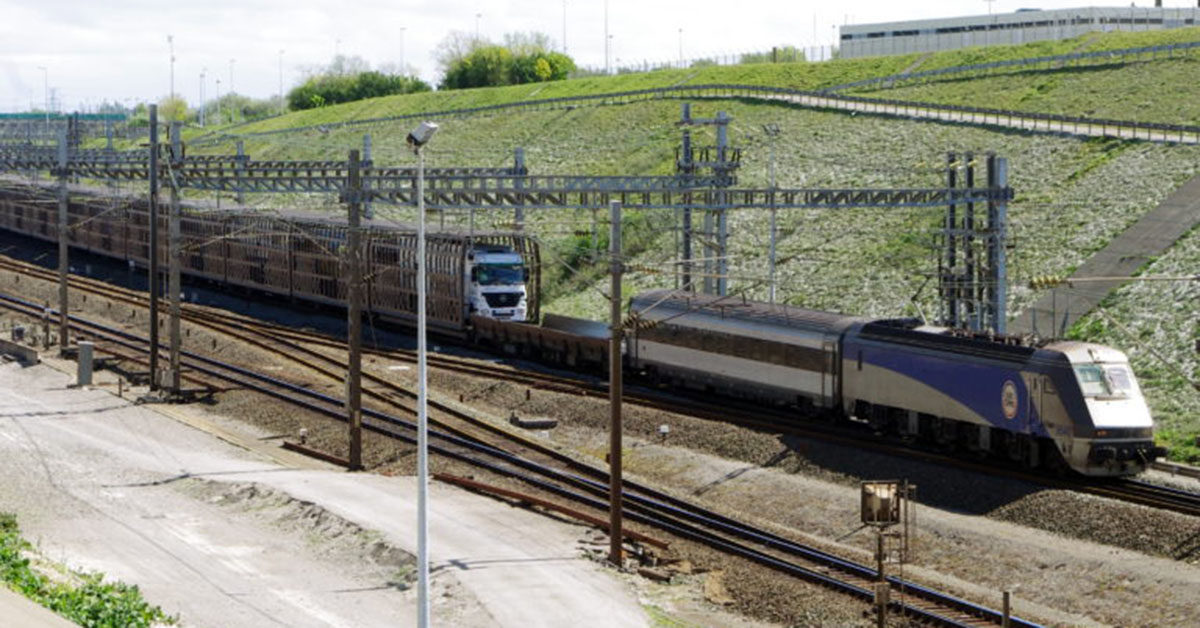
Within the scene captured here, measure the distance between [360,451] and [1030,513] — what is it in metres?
16.0

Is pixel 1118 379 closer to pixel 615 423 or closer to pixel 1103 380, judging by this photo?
pixel 1103 380

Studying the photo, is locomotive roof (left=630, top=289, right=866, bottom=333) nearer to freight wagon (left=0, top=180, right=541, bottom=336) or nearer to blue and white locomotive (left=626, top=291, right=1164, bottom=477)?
blue and white locomotive (left=626, top=291, right=1164, bottom=477)

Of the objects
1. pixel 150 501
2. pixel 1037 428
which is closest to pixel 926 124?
pixel 1037 428

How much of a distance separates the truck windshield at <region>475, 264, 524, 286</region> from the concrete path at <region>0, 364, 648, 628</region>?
628 inches

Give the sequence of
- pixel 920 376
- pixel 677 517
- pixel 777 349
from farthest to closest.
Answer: pixel 777 349 < pixel 920 376 < pixel 677 517

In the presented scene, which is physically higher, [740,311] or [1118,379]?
[740,311]

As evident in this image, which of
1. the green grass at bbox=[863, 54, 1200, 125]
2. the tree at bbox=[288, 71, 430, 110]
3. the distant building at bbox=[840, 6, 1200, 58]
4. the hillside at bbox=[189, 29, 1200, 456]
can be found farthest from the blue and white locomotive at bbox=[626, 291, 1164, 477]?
the tree at bbox=[288, 71, 430, 110]

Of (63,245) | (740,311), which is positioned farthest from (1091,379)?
(63,245)

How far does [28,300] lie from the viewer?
2672 inches

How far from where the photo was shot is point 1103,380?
109 ft

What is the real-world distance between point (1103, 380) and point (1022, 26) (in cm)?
9175

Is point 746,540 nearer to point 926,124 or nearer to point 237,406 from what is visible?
point 237,406

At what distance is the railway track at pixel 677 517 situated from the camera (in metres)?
25.9

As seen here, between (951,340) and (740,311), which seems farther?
(740,311)
